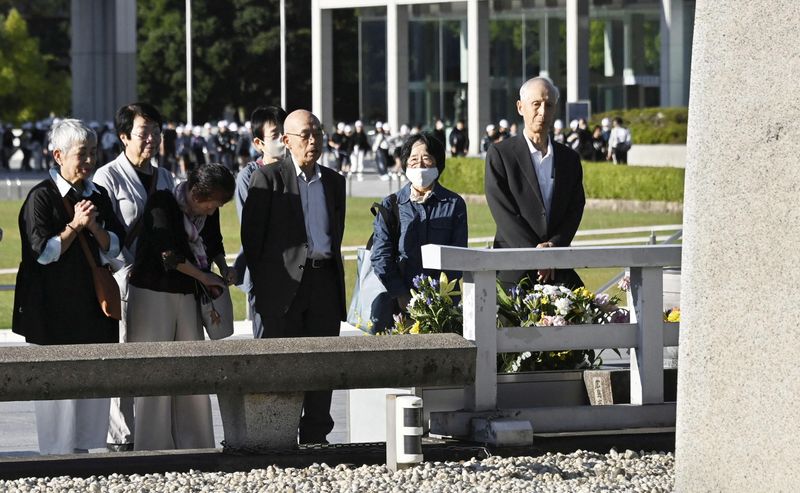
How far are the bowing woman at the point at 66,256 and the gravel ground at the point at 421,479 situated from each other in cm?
122

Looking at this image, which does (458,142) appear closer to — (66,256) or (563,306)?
(66,256)

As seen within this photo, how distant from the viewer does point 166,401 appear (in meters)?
7.58

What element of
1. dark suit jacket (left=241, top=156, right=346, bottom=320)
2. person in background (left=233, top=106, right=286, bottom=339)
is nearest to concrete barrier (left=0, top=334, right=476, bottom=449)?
dark suit jacket (left=241, top=156, right=346, bottom=320)

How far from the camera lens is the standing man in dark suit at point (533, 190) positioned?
782 centimetres

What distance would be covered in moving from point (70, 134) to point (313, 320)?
1.54 meters

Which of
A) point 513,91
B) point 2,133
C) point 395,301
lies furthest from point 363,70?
point 395,301

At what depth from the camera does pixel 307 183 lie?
A: 791 cm

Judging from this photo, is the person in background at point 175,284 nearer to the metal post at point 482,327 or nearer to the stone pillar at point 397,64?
the metal post at point 482,327

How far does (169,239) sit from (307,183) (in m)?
0.86

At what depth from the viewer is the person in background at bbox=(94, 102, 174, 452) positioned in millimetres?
7777

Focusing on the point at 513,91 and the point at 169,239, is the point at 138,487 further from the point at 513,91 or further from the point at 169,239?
the point at 513,91

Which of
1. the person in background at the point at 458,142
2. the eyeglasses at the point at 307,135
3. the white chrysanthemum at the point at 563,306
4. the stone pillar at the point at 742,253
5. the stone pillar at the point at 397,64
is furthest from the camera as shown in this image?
the stone pillar at the point at 397,64

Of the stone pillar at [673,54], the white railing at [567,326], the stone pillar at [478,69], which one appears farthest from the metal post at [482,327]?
the stone pillar at [673,54]

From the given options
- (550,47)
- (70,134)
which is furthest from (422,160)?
(550,47)
